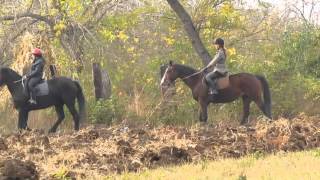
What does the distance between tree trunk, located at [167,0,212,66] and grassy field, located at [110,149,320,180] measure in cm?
1212

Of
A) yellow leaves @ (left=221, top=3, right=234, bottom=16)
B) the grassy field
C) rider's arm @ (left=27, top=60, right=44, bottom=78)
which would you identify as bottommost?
the grassy field

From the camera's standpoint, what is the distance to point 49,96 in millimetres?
18219

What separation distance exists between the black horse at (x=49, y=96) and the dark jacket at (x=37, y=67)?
65 cm

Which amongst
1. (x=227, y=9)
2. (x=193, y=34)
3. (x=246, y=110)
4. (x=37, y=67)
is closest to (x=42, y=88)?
(x=37, y=67)

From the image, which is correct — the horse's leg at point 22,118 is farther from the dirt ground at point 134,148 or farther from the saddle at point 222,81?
the saddle at point 222,81

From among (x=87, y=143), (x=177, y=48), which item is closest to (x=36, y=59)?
(x=87, y=143)

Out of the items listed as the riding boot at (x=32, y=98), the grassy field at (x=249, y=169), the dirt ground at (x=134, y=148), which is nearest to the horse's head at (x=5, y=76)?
the riding boot at (x=32, y=98)

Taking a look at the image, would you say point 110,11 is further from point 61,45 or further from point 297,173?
point 297,173

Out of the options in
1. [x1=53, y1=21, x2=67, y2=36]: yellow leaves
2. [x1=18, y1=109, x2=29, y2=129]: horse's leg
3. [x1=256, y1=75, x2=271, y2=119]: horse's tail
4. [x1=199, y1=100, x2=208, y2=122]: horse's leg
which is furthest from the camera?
[x1=53, y1=21, x2=67, y2=36]: yellow leaves

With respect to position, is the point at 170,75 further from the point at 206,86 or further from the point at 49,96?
the point at 49,96

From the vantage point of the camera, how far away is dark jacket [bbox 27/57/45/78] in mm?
17203

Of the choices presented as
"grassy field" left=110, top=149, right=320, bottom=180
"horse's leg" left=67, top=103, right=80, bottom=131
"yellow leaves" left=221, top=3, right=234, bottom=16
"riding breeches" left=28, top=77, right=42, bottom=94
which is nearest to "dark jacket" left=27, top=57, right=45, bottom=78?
"riding breeches" left=28, top=77, right=42, bottom=94

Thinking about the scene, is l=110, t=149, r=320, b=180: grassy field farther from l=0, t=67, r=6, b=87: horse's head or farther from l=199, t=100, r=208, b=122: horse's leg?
l=0, t=67, r=6, b=87: horse's head

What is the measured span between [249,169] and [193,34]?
13.8 meters
